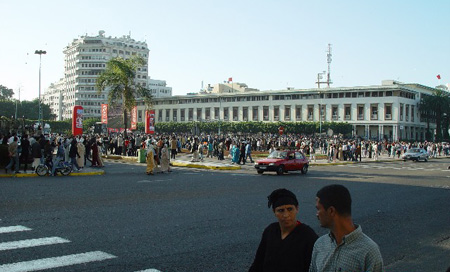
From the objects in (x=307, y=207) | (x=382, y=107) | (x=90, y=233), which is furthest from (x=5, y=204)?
(x=382, y=107)

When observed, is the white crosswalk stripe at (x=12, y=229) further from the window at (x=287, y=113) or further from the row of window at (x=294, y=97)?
the window at (x=287, y=113)

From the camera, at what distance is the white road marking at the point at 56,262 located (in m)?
6.62

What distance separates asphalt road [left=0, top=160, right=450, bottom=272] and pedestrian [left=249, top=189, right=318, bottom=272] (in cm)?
317

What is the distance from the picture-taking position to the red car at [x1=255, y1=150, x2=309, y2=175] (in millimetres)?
24422

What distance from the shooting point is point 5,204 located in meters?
12.3

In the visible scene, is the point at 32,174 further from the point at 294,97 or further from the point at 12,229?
the point at 294,97

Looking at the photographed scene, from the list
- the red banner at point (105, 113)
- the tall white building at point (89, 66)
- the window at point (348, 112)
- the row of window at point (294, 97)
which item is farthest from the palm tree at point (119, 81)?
the tall white building at point (89, 66)

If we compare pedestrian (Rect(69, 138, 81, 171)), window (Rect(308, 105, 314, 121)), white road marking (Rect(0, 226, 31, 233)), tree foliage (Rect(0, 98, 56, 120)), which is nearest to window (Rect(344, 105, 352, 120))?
window (Rect(308, 105, 314, 121))

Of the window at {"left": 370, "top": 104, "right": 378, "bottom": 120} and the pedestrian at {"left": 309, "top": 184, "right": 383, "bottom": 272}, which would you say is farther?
the window at {"left": 370, "top": 104, "right": 378, "bottom": 120}

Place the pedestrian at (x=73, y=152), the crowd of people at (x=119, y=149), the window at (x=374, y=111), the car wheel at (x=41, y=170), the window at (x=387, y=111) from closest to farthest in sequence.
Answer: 1. the car wheel at (x=41, y=170)
2. the crowd of people at (x=119, y=149)
3. the pedestrian at (x=73, y=152)
4. the window at (x=387, y=111)
5. the window at (x=374, y=111)

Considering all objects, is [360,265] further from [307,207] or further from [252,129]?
[252,129]

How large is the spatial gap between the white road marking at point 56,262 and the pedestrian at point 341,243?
478cm

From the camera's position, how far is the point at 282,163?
81.0ft

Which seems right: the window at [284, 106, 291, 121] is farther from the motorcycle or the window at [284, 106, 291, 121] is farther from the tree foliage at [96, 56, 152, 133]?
the motorcycle
